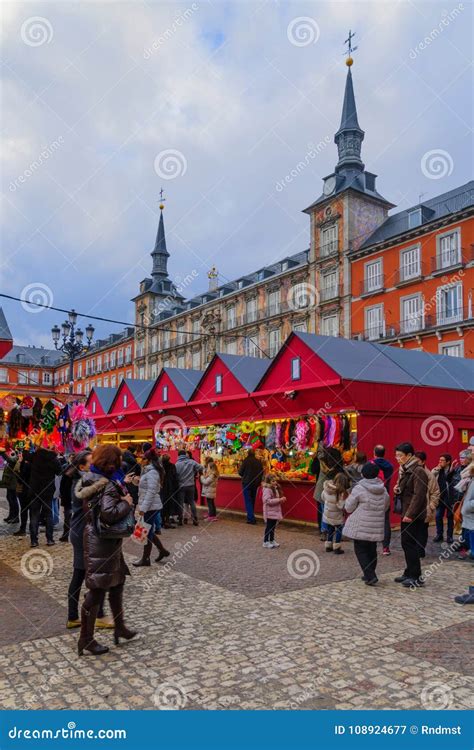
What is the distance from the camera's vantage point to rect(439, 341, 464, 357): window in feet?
99.1

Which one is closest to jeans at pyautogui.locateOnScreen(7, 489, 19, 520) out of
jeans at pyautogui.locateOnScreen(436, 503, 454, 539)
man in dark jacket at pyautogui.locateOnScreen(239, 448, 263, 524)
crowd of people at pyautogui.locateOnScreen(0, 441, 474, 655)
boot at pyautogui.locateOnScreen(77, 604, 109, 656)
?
crowd of people at pyautogui.locateOnScreen(0, 441, 474, 655)

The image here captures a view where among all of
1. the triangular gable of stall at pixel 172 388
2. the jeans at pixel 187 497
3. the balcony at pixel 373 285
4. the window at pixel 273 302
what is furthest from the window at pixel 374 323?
the jeans at pixel 187 497

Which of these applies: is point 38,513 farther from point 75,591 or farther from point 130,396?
point 130,396

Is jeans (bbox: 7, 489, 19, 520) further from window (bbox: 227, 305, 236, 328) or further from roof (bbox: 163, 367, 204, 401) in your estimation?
window (bbox: 227, 305, 236, 328)

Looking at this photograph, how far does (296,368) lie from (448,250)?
22447 mm

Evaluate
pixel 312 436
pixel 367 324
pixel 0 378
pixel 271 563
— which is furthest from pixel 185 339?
pixel 271 563

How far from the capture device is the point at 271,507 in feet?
31.7

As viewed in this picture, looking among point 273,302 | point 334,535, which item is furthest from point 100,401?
point 273,302

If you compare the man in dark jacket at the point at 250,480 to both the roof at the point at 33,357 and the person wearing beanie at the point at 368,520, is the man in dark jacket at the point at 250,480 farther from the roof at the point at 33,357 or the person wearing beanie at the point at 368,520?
the roof at the point at 33,357

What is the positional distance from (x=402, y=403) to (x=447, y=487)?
240 cm

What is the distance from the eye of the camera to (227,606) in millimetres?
6211

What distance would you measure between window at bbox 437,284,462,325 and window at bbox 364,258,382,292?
4773mm

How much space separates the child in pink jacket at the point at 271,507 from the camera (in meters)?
9.65

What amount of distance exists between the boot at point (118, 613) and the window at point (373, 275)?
33.3 m
